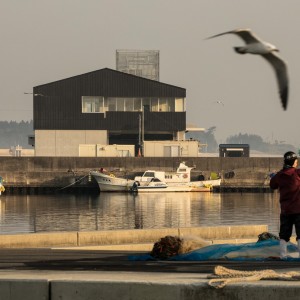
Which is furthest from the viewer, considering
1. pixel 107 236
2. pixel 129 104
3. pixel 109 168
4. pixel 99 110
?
pixel 129 104

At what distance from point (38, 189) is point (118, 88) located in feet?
53.2

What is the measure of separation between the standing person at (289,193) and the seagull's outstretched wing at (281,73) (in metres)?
2.18

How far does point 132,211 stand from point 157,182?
28656 mm

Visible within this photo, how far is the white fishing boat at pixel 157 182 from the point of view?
309ft

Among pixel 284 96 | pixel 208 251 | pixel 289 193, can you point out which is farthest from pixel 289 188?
pixel 284 96

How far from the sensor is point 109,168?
95938 millimetres

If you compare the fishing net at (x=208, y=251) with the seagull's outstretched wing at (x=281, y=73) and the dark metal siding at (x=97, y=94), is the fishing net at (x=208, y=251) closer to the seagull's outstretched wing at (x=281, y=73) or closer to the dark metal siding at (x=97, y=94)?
the seagull's outstretched wing at (x=281, y=73)

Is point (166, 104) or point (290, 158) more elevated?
point (166, 104)

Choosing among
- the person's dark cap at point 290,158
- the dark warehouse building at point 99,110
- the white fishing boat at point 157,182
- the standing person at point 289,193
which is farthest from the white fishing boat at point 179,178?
the person's dark cap at point 290,158

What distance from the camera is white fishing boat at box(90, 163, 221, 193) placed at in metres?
94.2

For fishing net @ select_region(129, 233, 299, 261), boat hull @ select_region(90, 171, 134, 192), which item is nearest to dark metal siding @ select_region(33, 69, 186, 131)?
boat hull @ select_region(90, 171, 134, 192)

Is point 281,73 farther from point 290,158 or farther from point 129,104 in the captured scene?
point 129,104

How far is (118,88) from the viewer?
10331 centimetres

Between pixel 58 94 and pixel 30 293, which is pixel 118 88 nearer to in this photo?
pixel 58 94
